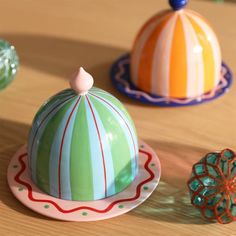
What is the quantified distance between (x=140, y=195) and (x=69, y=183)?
0.28 ft

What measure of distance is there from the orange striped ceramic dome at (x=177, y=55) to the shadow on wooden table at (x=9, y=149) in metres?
0.20

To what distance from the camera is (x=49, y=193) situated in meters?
0.71

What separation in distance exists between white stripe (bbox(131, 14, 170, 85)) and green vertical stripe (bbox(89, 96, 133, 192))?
225 mm

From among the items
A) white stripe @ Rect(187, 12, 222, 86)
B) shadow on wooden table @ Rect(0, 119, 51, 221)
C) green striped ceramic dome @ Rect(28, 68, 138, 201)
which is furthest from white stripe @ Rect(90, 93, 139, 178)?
white stripe @ Rect(187, 12, 222, 86)

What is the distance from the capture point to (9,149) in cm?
79

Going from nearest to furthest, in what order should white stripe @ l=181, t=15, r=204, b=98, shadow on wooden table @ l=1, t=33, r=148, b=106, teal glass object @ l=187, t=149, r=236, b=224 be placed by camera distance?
teal glass object @ l=187, t=149, r=236, b=224 < white stripe @ l=181, t=15, r=204, b=98 < shadow on wooden table @ l=1, t=33, r=148, b=106

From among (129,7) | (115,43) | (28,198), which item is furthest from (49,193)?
(129,7)

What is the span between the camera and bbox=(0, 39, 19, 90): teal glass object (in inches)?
34.9

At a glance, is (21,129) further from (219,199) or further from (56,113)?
(219,199)

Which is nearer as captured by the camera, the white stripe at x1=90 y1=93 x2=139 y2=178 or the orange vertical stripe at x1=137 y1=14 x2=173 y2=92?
the white stripe at x1=90 y1=93 x2=139 y2=178

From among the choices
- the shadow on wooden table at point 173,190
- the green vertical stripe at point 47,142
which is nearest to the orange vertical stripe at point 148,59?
the shadow on wooden table at point 173,190

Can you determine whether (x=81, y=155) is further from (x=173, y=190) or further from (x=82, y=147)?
(x=173, y=190)

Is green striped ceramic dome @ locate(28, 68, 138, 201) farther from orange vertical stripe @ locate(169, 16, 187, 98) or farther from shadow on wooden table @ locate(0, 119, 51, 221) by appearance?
orange vertical stripe @ locate(169, 16, 187, 98)

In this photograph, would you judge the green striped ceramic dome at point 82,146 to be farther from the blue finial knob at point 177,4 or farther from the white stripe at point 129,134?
the blue finial knob at point 177,4
